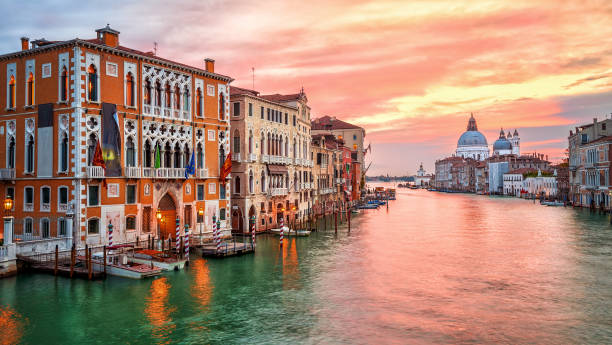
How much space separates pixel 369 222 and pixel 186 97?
28322 mm

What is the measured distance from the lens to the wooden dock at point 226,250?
88.2 feet

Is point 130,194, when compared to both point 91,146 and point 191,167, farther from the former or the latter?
point 191,167

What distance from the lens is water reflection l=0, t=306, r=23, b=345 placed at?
14.1 metres

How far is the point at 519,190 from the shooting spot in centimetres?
11738

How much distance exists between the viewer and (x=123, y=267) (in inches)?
856

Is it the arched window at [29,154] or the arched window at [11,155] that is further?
the arched window at [11,155]

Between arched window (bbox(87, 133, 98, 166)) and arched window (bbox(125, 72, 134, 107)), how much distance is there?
2.74 meters

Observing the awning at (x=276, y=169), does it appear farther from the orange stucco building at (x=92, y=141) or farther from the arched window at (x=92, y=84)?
the arched window at (x=92, y=84)

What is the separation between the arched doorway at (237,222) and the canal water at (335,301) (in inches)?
229

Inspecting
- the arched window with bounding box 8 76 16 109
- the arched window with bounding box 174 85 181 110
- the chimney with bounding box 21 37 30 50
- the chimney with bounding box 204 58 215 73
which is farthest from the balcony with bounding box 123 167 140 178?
the chimney with bounding box 204 58 215 73

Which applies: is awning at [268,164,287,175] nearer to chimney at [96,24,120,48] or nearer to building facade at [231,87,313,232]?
building facade at [231,87,313,232]

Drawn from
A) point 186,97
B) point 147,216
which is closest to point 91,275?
point 147,216

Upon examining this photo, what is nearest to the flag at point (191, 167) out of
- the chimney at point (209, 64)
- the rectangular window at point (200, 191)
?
the rectangular window at point (200, 191)

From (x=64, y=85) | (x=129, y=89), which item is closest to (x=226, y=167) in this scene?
(x=129, y=89)
